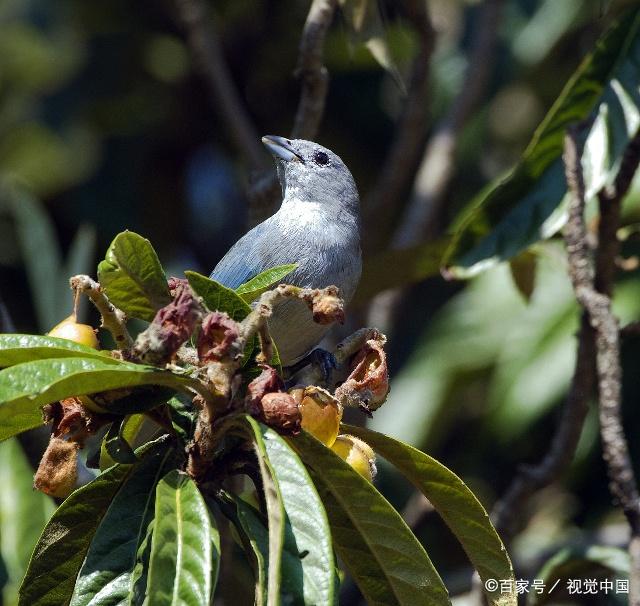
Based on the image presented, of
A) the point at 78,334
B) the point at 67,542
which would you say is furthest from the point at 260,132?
the point at 67,542

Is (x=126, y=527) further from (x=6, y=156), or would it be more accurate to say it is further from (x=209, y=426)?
(x=6, y=156)

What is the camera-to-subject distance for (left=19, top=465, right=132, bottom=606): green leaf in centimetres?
218

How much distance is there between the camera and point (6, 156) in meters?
6.10

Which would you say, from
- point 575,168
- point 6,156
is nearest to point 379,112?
point 6,156

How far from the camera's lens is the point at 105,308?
2158 millimetres

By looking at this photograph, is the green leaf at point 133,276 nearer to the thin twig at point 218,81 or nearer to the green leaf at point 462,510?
the green leaf at point 462,510

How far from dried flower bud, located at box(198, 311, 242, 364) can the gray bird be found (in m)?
1.62

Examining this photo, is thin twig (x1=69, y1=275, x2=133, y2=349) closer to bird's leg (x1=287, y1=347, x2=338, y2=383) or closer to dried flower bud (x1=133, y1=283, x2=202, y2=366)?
dried flower bud (x1=133, y1=283, x2=202, y2=366)

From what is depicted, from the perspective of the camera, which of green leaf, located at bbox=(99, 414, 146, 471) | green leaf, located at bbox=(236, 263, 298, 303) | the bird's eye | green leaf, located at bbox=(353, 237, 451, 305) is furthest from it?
the bird's eye

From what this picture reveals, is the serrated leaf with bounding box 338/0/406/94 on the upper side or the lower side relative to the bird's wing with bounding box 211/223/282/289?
upper

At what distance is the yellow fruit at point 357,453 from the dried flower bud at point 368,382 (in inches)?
3.2

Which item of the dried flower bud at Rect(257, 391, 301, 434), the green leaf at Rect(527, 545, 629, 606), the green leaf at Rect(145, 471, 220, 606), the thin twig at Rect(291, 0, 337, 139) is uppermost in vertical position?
the thin twig at Rect(291, 0, 337, 139)

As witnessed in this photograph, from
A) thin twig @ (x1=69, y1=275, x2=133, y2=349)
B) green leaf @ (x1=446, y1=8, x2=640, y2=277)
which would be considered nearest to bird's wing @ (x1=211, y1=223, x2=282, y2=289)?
green leaf @ (x1=446, y1=8, x2=640, y2=277)

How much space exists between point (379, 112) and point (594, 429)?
85.6 inches
